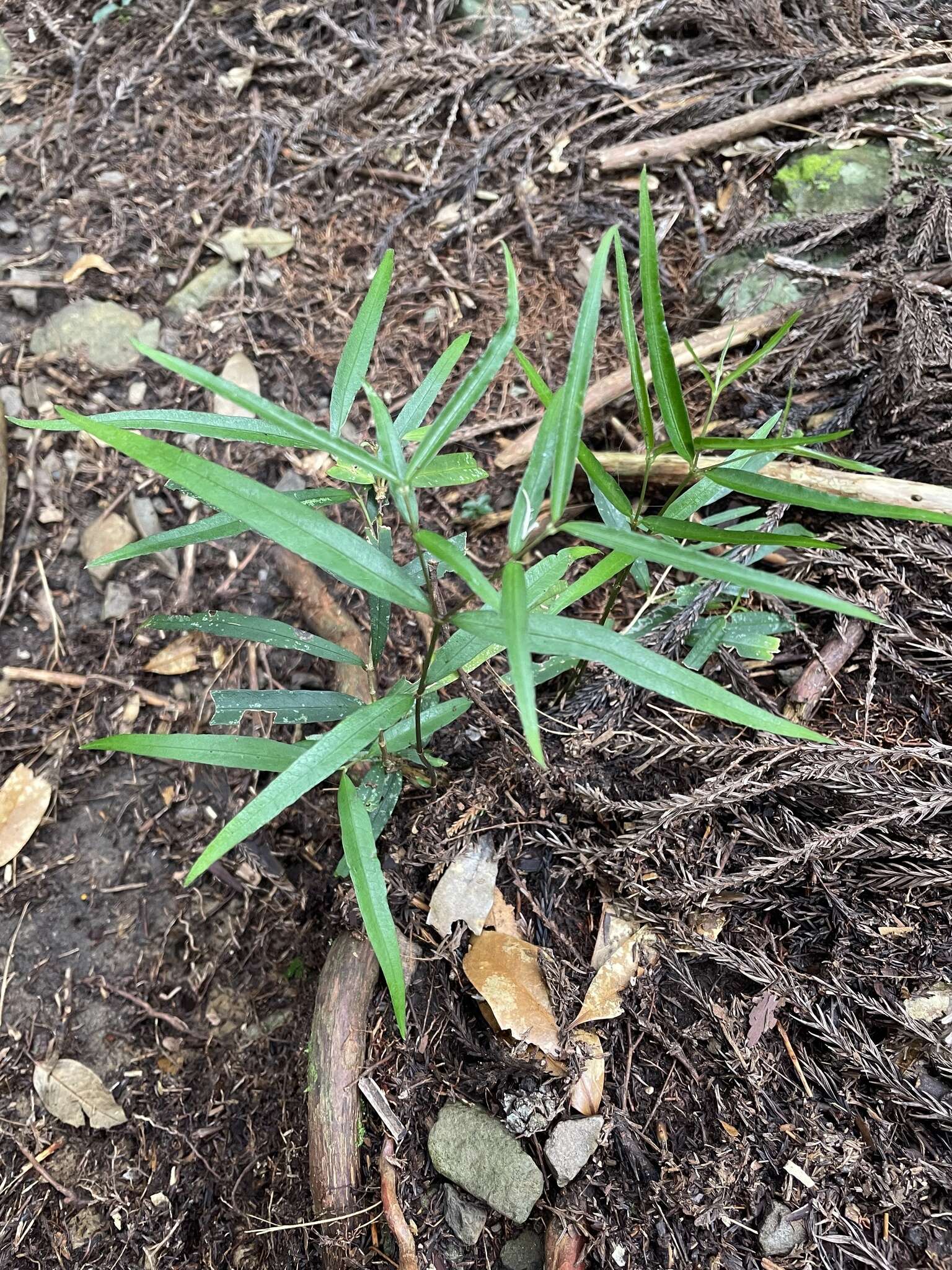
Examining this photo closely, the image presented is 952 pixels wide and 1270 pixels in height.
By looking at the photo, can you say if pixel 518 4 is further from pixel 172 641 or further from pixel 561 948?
pixel 561 948

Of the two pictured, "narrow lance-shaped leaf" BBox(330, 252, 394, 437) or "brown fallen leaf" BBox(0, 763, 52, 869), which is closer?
"narrow lance-shaped leaf" BBox(330, 252, 394, 437)

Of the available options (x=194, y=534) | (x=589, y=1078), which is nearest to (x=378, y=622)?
(x=194, y=534)

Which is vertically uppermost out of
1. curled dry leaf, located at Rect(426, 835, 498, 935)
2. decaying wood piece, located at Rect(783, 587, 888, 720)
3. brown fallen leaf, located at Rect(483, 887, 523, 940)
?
decaying wood piece, located at Rect(783, 587, 888, 720)

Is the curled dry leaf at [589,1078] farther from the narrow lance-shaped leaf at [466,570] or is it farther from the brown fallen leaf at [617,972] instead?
the narrow lance-shaped leaf at [466,570]

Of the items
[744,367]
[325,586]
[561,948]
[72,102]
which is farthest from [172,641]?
[72,102]

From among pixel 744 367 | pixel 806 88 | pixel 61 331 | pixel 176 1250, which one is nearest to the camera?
pixel 744 367

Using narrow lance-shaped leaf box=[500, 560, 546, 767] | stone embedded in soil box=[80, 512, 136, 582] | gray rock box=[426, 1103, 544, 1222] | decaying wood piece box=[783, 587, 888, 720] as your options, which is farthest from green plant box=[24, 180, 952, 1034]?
stone embedded in soil box=[80, 512, 136, 582]

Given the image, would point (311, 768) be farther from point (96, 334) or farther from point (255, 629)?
point (96, 334)

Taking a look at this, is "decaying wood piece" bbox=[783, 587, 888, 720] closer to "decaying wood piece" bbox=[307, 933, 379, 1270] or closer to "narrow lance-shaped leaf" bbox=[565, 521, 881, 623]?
"narrow lance-shaped leaf" bbox=[565, 521, 881, 623]

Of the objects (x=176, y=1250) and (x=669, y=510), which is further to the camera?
(x=176, y=1250)
